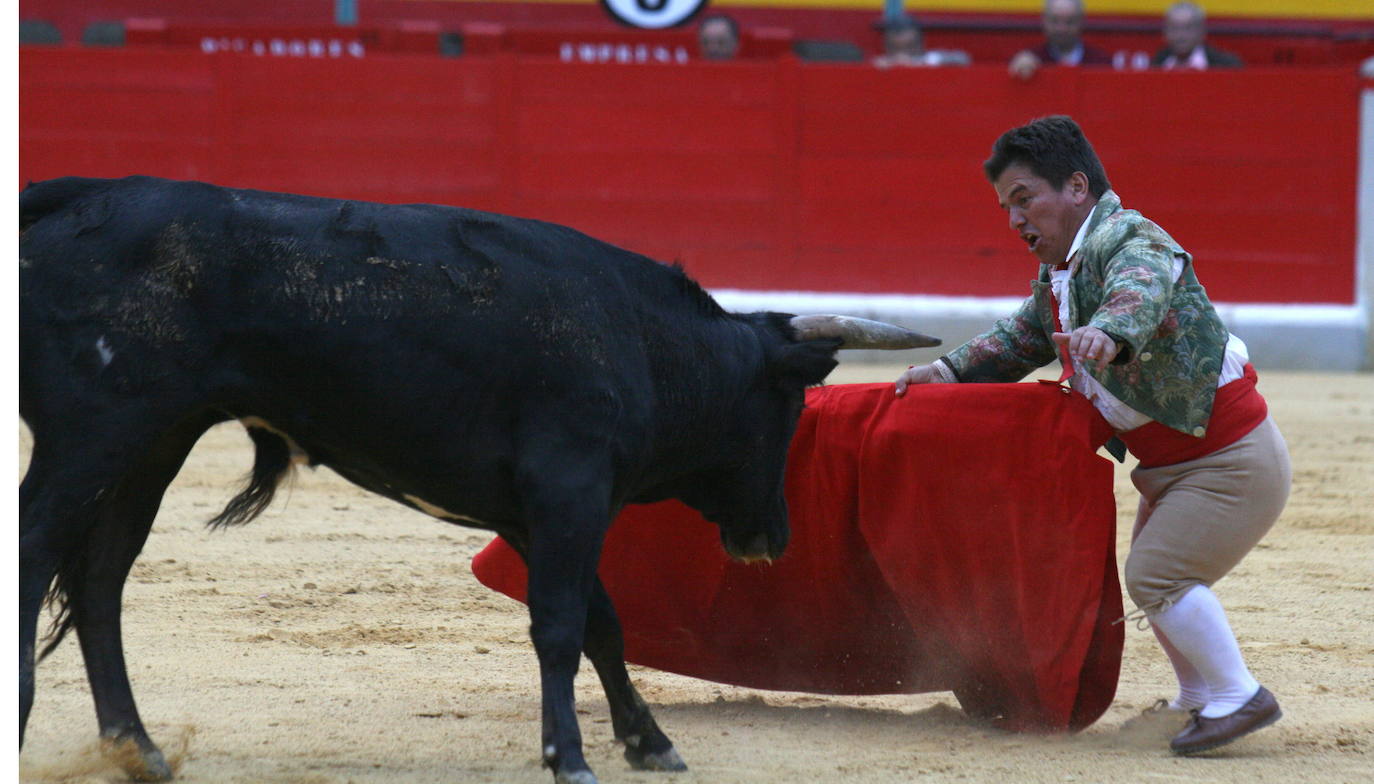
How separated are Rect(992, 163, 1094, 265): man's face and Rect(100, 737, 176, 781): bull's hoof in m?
1.72

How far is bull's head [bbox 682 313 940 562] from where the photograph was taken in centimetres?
305

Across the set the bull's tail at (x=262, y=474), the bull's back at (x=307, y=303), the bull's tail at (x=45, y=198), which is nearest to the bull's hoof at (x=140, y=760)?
the bull's tail at (x=262, y=474)

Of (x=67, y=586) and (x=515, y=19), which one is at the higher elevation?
(x=515, y=19)

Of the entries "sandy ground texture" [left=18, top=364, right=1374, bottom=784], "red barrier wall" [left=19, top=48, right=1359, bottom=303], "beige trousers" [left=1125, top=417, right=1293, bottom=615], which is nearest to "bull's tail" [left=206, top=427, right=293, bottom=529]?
"sandy ground texture" [left=18, top=364, right=1374, bottom=784]

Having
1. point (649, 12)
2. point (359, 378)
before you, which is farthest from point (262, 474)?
point (649, 12)

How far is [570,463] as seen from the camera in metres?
2.67

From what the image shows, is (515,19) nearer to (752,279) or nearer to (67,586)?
(752,279)

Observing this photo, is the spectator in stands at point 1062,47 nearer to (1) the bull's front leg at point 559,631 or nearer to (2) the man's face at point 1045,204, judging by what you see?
(2) the man's face at point 1045,204

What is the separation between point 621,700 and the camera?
293 cm

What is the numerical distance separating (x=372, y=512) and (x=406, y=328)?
9.57 ft

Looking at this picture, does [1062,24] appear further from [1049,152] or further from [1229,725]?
[1229,725]

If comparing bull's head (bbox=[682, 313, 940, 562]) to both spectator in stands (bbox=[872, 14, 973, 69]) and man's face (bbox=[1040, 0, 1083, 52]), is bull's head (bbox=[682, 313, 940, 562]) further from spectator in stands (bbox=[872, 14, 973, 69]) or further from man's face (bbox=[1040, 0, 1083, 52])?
man's face (bbox=[1040, 0, 1083, 52])

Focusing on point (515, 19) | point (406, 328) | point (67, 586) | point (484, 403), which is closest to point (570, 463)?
point (484, 403)

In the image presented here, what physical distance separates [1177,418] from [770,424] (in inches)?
28.4
